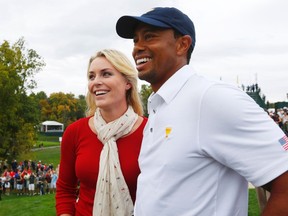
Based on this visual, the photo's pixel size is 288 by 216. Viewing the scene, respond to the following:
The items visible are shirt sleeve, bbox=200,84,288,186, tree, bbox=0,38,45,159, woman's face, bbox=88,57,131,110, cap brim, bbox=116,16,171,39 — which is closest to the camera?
shirt sleeve, bbox=200,84,288,186

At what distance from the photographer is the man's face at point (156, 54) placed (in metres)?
2.01

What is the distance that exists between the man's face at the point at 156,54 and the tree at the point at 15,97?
30666mm

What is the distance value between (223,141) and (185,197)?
31 centimetres

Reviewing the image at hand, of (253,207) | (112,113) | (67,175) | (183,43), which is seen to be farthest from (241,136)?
(253,207)

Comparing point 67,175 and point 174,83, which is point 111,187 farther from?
point 174,83

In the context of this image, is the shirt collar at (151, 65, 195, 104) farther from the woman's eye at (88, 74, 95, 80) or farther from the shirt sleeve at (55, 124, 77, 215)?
the shirt sleeve at (55, 124, 77, 215)

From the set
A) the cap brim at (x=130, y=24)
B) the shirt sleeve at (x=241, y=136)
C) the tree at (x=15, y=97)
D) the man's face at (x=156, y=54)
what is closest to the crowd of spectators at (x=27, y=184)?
the tree at (x=15, y=97)

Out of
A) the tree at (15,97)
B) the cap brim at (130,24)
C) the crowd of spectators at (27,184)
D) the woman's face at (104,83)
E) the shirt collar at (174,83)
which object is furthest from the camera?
the tree at (15,97)

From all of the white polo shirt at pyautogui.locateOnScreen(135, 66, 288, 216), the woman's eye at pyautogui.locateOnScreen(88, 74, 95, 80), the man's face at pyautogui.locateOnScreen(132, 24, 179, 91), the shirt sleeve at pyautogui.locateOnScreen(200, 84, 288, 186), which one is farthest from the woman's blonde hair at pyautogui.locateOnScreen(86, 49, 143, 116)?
the shirt sleeve at pyautogui.locateOnScreen(200, 84, 288, 186)

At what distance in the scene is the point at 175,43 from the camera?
2.01 m

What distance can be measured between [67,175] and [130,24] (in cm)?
152

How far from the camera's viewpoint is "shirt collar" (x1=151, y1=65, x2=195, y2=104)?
73.0 inches

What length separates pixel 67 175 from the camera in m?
3.16

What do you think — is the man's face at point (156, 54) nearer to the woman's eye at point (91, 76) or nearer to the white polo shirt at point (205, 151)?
the white polo shirt at point (205, 151)
